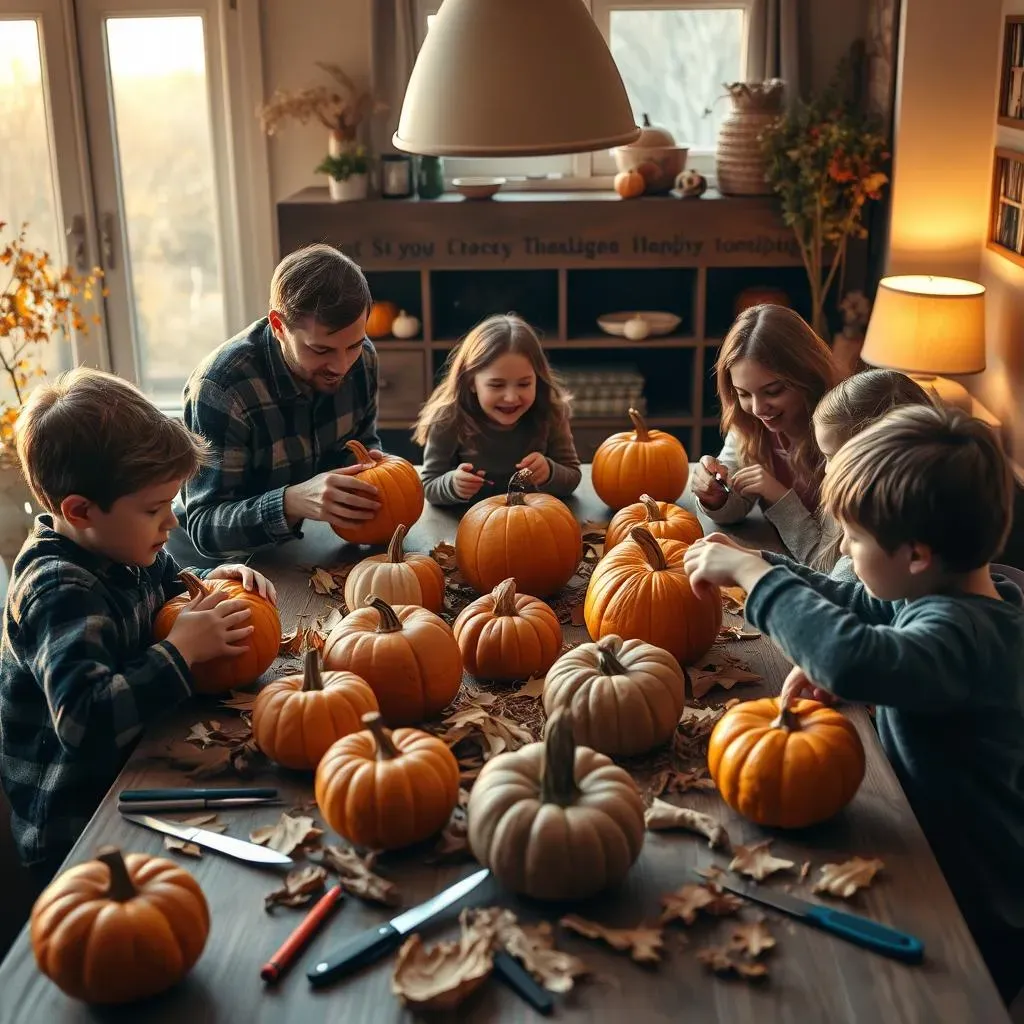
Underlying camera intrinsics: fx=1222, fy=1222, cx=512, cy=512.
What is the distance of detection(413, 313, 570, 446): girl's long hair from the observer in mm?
2783

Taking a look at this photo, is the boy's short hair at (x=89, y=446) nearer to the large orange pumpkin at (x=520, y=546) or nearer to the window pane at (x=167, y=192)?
the large orange pumpkin at (x=520, y=546)

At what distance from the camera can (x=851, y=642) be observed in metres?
1.49

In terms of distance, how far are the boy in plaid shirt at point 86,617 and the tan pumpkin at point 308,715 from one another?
0.58 feet

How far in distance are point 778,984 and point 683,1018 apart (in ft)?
0.36

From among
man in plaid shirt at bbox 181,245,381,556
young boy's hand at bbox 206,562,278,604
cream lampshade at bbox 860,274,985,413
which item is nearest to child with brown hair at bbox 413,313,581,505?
man in plaid shirt at bbox 181,245,381,556

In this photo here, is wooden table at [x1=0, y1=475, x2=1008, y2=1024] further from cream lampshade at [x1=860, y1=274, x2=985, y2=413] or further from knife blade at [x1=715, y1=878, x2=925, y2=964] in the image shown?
cream lampshade at [x1=860, y1=274, x2=985, y2=413]

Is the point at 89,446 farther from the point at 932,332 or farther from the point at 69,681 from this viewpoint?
the point at 932,332

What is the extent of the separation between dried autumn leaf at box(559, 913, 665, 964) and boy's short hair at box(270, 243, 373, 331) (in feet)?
4.58

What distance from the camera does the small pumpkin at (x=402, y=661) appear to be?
1694 millimetres

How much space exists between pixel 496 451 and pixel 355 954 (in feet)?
5.62

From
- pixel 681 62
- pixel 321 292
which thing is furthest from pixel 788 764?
pixel 681 62

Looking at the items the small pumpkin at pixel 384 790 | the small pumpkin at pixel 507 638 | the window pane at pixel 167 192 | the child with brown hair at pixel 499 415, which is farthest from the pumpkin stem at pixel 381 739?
the window pane at pixel 167 192

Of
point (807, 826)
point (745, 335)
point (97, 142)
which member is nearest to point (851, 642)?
point (807, 826)

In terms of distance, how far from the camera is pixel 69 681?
1.61 meters
